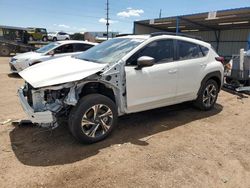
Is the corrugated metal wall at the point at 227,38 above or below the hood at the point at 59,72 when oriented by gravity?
above

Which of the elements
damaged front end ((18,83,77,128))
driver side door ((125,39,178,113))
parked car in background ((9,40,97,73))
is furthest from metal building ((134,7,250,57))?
damaged front end ((18,83,77,128))

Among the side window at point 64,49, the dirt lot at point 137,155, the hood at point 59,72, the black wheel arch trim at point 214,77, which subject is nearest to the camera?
the dirt lot at point 137,155

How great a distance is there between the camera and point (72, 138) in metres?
4.04

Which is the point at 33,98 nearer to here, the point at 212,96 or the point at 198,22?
the point at 212,96

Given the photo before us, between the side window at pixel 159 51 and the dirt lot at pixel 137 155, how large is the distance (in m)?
1.33

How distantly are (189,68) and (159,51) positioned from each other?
0.83 m

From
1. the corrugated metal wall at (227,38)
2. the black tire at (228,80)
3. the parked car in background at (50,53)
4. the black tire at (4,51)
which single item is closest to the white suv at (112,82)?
the black tire at (228,80)

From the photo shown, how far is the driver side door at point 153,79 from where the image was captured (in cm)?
406

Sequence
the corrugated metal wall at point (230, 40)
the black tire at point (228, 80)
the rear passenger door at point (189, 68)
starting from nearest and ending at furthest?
the rear passenger door at point (189, 68), the black tire at point (228, 80), the corrugated metal wall at point (230, 40)

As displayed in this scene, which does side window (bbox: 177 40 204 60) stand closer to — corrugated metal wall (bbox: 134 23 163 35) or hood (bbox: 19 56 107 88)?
hood (bbox: 19 56 107 88)

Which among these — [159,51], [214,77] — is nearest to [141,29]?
[214,77]

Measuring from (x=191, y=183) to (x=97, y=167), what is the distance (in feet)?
4.10

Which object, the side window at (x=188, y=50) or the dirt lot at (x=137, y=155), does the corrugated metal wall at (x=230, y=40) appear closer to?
the side window at (x=188, y=50)

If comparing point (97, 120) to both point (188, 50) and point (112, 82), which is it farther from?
point (188, 50)
